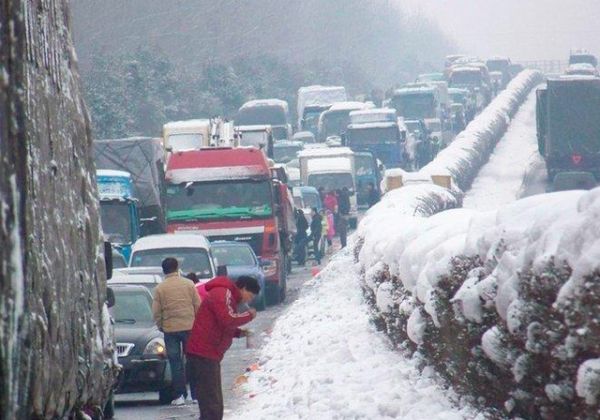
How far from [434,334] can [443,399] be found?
0.88m

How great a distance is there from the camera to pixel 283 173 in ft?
110

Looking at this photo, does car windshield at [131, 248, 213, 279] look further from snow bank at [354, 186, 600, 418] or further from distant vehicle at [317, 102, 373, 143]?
distant vehicle at [317, 102, 373, 143]

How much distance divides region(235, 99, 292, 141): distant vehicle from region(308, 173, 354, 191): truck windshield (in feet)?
50.4

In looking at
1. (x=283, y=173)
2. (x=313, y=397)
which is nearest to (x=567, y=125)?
(x=283, y=173)

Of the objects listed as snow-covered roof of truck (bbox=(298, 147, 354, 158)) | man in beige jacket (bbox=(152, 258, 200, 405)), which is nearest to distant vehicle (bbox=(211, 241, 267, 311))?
man in beige jacket (bbox=(152, 258, 200, 405))

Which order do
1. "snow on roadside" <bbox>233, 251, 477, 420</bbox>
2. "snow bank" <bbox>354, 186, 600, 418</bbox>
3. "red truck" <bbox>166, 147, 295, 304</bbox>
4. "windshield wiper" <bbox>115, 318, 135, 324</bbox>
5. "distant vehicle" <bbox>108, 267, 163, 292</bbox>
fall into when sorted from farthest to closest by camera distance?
1. "red truck" <bbox>166, 147, 295, 304</bbox>
2. "distant vehicle" <bbox>108, 267, 163, 292</bbox>
3. "windshield wiper" <bbox>115, 318, 135, 324</bbox>
4. "snow on roadside" <bbox>233, 251, 477, 420</bbox>
5. "snow bank" <bbox>354, 186, 600, 418</bbox>

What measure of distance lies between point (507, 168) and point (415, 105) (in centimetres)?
598

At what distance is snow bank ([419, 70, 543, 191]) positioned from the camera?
1966 inches

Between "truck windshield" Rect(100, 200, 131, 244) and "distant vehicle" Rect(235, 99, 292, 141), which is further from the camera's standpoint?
"distant vehicle" Rect(235, 99, 292, 141)

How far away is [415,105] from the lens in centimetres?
6644

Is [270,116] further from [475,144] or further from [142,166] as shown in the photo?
[142,166]

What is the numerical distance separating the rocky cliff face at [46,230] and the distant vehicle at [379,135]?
44240 millimetres

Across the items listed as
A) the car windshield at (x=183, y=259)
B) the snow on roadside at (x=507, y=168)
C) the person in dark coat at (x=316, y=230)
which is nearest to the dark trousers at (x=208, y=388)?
the car windshield at (x=183, y=259)

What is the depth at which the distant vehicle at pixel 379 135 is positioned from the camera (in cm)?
5484
